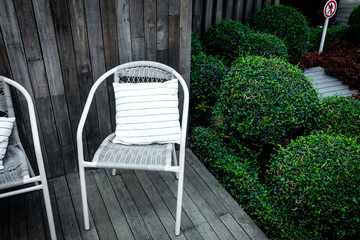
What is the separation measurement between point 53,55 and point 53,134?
1.98ft

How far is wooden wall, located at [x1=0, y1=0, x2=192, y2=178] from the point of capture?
1832 mm

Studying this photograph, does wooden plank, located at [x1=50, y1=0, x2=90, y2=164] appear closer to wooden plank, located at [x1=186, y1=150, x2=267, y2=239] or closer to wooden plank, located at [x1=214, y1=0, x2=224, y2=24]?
wooden plank, located at [x1=186, y1=150, x2=267, y2=239]

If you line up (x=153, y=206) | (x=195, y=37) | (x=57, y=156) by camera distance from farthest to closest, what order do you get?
(x=195, y=37)
(x=57, y=156)
(x=153, y=206)

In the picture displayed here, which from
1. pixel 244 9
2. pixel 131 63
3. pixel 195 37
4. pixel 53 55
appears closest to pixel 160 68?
pixel 131 63

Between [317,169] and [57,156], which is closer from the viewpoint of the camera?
[317,169]

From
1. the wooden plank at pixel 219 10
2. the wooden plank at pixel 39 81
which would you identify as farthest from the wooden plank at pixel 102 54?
the wooden plank at pixel 219 10

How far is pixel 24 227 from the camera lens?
189 centimetres

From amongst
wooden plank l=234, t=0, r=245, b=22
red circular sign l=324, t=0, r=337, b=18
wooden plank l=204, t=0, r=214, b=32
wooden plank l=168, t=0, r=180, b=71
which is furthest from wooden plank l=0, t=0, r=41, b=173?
red circular sign l=324, t=0, r=337, b=18

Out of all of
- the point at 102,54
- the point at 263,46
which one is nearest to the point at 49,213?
the point at 102,54

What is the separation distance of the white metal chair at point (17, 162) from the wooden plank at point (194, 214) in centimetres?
89

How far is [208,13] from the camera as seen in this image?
440 cm

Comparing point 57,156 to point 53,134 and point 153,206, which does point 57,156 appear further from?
point 153,206

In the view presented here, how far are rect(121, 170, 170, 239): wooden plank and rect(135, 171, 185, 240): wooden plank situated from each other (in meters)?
0.03

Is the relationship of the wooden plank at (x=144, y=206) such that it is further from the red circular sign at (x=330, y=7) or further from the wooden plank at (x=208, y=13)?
the red circular sign at (x=330, y=7)
